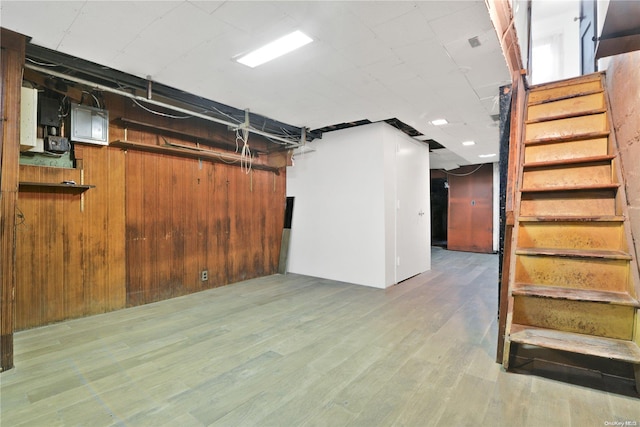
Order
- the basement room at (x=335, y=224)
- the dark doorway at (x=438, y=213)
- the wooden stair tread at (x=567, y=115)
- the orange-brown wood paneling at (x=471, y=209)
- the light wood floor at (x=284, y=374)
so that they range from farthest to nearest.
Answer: the dark doorway at (x=438, y=213)
the orange-brown wood paneling at (x=471, y=209)
the wooden stair tread at (x=567, y=115)
the basement room at (x=335, y=224)
the light wood floor at (x=284, y=374)

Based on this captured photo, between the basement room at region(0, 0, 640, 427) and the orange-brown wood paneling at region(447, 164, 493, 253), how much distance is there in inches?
147

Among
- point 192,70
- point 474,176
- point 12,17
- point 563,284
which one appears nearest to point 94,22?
point 12,17

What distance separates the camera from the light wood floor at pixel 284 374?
1.55 meters

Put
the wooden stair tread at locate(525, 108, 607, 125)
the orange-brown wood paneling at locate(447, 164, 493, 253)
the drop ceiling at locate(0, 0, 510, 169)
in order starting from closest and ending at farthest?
the drop ceiling at locate(0, 0, 510, 169) → the wooden stair tread at locate(525, 108, 607, 125) → the orange-brown wood paneling at locate(447, 164, 493, 253)

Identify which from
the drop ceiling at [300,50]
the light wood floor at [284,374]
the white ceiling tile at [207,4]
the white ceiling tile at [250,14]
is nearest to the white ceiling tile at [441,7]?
the drop ceiling at [300,50]

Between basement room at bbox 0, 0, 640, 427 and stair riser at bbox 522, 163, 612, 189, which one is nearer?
basement room at bbox 0, 0, 640, 427

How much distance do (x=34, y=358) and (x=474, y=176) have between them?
9.01 m

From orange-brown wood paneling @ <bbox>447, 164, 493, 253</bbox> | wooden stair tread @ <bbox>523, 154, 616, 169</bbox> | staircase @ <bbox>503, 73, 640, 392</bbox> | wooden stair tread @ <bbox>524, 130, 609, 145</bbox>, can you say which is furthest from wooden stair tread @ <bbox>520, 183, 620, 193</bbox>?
orange-brown wood paneling @ <bbox>447, 164, 493, 253</bbox>

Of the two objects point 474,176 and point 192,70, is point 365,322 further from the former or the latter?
point 474,176

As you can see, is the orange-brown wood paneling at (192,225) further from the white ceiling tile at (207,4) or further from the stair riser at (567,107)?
the stair riser at (567,107)

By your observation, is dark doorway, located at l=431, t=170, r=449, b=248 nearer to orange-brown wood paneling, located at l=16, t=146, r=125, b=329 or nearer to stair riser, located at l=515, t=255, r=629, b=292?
stair riser, located at l=515, t=255, r=629, b=292

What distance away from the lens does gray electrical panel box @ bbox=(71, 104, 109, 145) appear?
2928mm

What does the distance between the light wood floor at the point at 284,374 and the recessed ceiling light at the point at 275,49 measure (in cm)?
241

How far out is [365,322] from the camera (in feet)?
9.52
